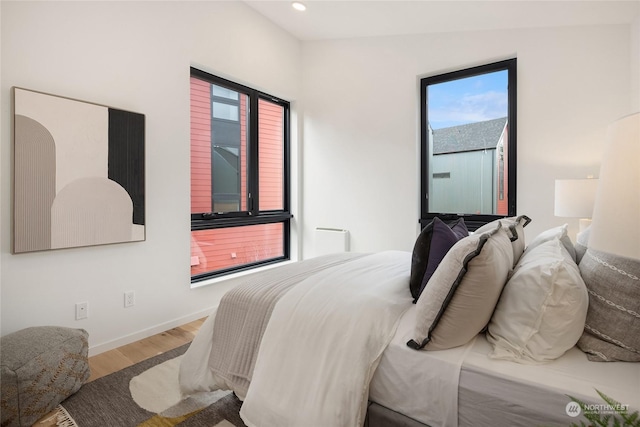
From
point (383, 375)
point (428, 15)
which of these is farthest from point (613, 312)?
point (428, 15)

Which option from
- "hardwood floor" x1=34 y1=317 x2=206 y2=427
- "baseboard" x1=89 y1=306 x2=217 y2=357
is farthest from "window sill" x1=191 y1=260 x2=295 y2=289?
"hardwood floor" x1=34 y1=317 x2=206 y2=427

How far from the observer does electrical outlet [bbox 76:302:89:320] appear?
2236mm

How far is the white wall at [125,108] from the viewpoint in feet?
6.48

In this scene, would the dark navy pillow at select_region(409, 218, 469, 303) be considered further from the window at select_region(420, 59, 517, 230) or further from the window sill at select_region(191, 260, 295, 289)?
the window sill at select_region(191, 260, 295, 289)

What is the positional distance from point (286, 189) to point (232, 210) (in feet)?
3.11

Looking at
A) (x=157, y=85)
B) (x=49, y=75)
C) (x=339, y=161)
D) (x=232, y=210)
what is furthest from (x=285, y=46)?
(x=49, y=75)

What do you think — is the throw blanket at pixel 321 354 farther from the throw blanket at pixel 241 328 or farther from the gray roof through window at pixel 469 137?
the gray roof through window at pixel 469 137

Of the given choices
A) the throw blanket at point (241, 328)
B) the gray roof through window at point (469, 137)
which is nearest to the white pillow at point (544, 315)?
the throw blanket at point (241, 328)

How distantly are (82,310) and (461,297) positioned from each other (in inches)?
97.1

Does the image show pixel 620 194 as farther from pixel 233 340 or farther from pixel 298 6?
pixel 298 6

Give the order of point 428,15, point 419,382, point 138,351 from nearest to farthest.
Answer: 1. point 419,382
2. point 138,351
3. point 428,15

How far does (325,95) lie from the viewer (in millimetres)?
4094

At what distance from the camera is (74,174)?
85.0 inches

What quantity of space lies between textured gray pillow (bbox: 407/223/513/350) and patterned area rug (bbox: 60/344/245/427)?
43.3 inches
